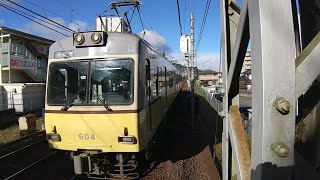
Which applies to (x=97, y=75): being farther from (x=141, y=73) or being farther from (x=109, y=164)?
(x=109, y=164)

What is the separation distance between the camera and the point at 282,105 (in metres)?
1.21

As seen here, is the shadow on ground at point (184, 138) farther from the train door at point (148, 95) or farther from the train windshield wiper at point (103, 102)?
the train windshield wiper at point (103, 102)

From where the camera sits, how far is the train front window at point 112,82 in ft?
23.8

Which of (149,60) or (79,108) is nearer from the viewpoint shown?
(79,108)

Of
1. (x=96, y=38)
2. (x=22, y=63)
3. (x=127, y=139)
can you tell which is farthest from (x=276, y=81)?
(x=22, y=63)

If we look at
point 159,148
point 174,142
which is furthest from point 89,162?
point 174,142

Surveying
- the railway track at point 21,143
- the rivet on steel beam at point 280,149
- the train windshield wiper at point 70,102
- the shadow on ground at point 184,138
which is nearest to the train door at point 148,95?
the train windshield wiper at point 70,102

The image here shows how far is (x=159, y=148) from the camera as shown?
11148 millimetres

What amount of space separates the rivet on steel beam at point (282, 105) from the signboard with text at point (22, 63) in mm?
26596

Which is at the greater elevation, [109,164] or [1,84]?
[1,84]

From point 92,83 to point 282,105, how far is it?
6.49 metres

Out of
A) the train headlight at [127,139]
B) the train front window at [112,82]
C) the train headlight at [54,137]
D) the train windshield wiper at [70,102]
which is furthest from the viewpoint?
the train headlight at [54,137]

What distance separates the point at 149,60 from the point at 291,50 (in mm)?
7368

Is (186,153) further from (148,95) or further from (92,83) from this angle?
(92,83)
